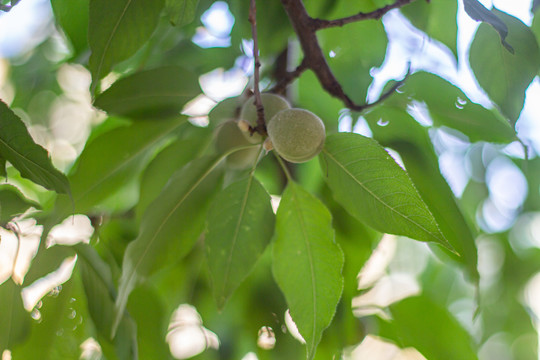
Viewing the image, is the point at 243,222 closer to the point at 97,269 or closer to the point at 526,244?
the point at 97,269

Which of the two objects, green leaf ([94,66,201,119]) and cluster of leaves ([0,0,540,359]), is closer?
cluster of leaves ([0,0,540,359])

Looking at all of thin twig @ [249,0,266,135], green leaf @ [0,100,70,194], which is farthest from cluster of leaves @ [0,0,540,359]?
thin twig @ [249,0,266,135]

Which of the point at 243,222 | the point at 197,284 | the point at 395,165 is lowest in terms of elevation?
the point at 197,284

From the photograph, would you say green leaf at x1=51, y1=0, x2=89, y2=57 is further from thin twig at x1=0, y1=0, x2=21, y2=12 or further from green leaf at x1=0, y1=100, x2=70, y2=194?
green leaf at x1=0, y1=100, x2=70, y2=194

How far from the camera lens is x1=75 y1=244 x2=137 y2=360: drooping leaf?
3.02ft

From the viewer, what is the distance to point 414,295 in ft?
3.83

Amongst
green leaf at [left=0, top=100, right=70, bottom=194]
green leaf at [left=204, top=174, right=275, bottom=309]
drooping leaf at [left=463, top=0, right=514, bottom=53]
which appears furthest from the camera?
green leaf at [left=204, top=174, right=275, bottom=309]

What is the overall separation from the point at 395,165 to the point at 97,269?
610 mm

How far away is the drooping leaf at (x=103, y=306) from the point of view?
921mm

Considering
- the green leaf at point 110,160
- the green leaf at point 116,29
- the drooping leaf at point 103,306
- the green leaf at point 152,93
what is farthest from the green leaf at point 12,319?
the green leaf at point 116,29

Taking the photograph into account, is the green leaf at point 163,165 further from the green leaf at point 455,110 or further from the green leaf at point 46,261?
the green leaf at point 455,110

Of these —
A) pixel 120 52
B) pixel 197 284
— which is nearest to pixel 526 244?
pixel 197 284

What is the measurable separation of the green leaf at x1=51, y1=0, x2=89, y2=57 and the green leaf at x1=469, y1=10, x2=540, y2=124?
2.30 feet

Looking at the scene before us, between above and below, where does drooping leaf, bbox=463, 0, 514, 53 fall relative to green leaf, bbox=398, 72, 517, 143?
above
